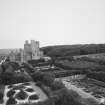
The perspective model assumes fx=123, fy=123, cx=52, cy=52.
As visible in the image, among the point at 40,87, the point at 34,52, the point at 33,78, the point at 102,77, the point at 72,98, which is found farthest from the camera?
the point at 34,52

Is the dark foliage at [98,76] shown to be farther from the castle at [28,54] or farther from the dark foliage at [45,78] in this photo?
the castle at [28,54]

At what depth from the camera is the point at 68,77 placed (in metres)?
15.7

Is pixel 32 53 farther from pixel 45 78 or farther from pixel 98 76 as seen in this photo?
pixel 98 76

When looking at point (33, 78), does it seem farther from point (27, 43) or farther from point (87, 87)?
point (27, 43)

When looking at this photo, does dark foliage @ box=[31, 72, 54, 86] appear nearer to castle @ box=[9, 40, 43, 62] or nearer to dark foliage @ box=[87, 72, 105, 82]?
dark foliage @ box=[87, 72, 105, 82]

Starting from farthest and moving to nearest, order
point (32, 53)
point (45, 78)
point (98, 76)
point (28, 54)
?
point (32, 53), point (28, 54), point (98, 76), point (45, 78)

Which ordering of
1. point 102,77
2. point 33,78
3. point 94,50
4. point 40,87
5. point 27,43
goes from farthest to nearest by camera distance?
point 94,50 → point 27,43 → point 33,78 → point 102,77 → point 40,87

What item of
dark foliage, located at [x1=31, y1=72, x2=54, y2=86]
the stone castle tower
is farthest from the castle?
dark foliage, located at [x1=31, y1=72, x2=54, y2=86]

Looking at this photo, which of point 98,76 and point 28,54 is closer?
point 98,76

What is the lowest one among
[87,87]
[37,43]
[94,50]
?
[87,87]

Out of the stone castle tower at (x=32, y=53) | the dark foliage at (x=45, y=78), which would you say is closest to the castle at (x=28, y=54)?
the stone castle tower at (x=32, y=53)

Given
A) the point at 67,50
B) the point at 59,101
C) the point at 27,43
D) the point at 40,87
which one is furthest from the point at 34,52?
the point at 59,101

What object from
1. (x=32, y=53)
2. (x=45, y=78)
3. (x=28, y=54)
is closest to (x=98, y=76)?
(x=45, y=78)

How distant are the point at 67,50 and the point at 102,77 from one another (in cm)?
2613
